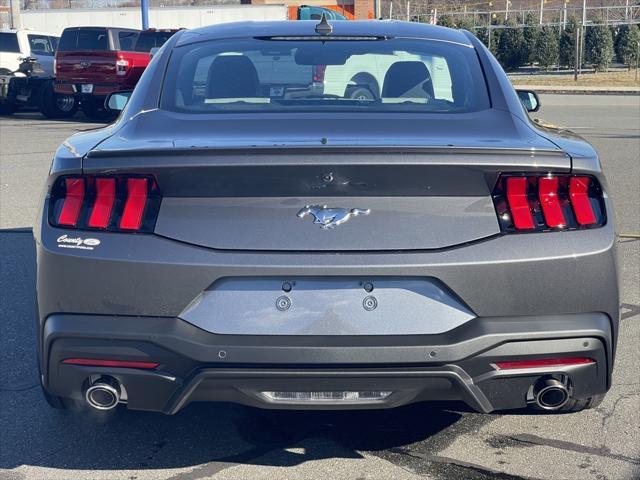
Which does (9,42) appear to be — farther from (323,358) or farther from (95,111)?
(323,358)

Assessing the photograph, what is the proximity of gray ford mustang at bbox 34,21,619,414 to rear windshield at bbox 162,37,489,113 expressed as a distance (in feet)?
2.43

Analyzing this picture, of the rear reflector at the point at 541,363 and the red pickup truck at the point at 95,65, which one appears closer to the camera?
the rear reflector at the point at 541,363

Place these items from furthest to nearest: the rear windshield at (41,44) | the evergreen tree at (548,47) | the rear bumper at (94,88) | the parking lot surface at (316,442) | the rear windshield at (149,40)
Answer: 1. the evergreen tree at (548,47)
2. the rear windshield at (41,44)
3. the rear windshield at (149,40)
4. the rear bumper at (94,88)
5. the parking lot surface at (316,442)

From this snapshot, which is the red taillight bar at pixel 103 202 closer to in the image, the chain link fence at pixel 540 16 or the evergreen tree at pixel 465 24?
the chain link fence at pixel 540 16

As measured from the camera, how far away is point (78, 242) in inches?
123

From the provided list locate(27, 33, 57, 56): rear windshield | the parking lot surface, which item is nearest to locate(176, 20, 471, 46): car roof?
the parking lot surface

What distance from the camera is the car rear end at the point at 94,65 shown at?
18609 millimetres

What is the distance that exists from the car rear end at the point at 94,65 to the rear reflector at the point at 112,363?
51.3 ft

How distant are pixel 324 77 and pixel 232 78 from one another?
0.44 meters

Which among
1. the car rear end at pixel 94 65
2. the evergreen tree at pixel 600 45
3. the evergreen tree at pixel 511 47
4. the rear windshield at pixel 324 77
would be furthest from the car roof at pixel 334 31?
the evergreen tree at pixel 511 47

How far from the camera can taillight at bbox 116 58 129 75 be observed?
18.5 meters

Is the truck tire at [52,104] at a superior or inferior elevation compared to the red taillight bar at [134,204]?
inferior

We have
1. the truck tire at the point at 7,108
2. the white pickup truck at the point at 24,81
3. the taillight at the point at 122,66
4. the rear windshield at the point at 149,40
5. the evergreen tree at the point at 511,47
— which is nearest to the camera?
the taillight at the point at 122,66

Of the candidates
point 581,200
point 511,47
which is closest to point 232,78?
point 581,200
